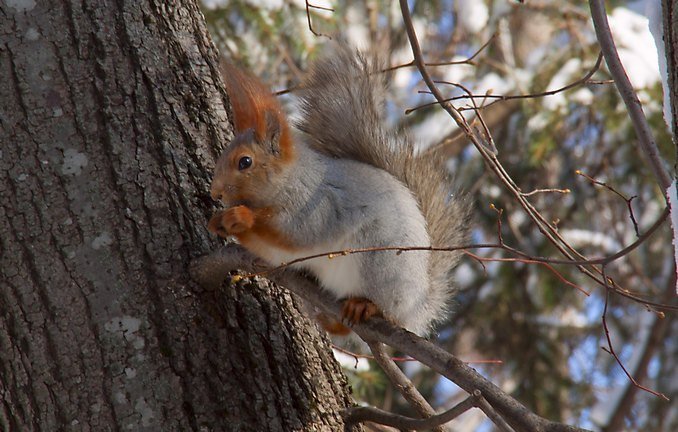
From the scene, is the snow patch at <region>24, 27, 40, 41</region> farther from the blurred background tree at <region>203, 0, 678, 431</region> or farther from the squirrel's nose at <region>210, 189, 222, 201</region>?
the blurred background tree at <region>203, 0, 678, 431</region>

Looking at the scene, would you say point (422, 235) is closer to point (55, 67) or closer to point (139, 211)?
point (139, 211)

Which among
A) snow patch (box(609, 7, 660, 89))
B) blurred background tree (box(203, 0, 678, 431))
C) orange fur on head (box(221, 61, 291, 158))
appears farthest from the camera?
blurred background tree (box(203, 0, 678, 431))

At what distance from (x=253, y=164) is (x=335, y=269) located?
0.26 meters

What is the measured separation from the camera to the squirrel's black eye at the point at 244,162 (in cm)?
161

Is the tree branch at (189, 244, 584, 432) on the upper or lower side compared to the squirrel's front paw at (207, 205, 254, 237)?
lower

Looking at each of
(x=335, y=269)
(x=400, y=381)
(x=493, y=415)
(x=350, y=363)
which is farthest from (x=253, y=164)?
(x=350, y=363)

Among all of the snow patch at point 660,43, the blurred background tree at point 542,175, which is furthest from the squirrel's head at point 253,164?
the blurred background tree at point 542,175

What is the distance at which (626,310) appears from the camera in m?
4.29

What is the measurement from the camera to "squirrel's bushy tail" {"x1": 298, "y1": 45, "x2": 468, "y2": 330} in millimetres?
1713

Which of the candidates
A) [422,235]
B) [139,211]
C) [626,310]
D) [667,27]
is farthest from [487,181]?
[667,27]

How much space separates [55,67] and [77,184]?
0.75 ft

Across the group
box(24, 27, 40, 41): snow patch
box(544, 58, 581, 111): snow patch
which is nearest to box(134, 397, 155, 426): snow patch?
box(24, 27, 40, 41): snow patch

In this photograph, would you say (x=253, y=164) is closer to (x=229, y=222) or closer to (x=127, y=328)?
(x=229, y=222)

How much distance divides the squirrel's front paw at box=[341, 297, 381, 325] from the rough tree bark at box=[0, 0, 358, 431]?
0.41 feet
